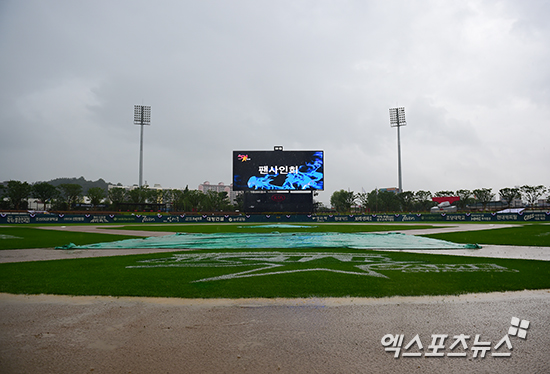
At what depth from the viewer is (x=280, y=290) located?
612cm

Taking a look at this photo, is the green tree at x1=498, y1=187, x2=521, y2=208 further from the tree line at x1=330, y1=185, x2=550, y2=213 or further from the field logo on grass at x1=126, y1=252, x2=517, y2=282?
the field logo on grass at x1=126, y1=252, x2=517, y2=282

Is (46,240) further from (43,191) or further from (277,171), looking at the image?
(43,191)

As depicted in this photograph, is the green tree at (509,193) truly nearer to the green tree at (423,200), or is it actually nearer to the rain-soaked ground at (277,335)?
the green tree at (423,200)

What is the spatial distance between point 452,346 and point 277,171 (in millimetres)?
51103

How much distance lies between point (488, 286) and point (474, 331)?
2788 millimetres

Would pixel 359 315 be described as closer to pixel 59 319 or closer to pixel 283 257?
pixel 59 319

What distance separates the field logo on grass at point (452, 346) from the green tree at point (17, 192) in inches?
4269

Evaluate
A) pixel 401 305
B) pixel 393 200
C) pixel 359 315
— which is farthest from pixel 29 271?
pixel 393 200

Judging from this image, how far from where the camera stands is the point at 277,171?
5459 centimetres

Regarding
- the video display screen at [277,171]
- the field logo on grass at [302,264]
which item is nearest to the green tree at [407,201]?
the video display screen at [277,171]

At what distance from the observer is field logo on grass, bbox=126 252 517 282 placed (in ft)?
26.4

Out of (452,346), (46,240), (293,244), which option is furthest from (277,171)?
(452,346)

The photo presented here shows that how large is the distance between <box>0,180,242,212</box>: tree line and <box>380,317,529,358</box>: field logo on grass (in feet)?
245

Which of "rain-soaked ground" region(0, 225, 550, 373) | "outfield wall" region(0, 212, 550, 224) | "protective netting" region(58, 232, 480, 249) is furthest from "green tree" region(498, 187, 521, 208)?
"rain-soaked ground" region(0, 225, 550, 373)
